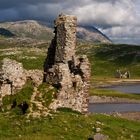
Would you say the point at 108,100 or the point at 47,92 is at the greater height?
the point at 47,92

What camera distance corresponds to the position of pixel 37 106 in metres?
47.2

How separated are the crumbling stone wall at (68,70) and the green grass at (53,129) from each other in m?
6.25

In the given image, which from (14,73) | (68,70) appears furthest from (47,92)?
(14,73)

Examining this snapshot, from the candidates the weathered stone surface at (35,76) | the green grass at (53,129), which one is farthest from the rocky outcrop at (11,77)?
the green grass at (53,129)

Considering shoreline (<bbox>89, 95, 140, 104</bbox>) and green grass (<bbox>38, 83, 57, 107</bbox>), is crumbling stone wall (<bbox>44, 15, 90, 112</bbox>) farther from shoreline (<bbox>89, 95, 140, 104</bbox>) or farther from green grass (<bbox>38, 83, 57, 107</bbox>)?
shoreline (<bbox>89, 95, 140, 104</bbox>)

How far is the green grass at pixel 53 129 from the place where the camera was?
39.9 m

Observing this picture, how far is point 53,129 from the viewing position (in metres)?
41.4

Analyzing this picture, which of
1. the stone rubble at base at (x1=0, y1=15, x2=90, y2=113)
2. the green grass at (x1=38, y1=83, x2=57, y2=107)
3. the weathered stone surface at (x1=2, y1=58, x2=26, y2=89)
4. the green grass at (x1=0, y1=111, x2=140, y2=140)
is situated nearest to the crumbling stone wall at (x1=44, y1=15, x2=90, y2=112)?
the stone rubble at base at (x1=0, y1=15, x2=90, y2=113)

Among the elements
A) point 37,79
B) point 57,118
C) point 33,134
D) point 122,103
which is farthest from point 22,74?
point 122,103

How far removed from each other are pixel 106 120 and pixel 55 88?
756 cm

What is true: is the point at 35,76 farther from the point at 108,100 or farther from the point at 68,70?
the point at 108,100

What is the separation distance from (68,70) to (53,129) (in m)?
13.0

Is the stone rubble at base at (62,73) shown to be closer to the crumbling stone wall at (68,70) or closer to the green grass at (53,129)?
the crumbling stone wall at (68,70)

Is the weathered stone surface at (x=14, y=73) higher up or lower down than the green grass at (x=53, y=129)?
higher up
